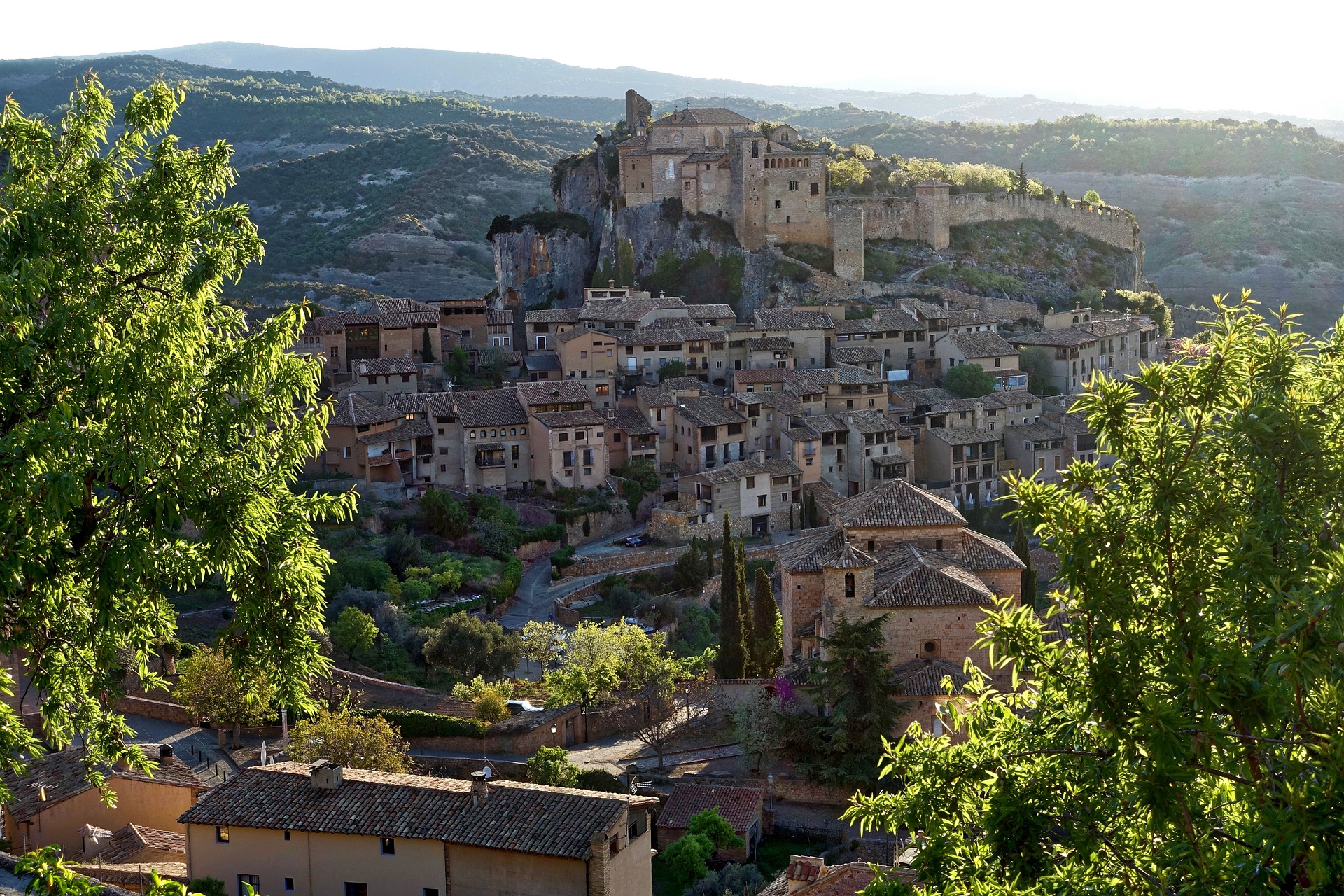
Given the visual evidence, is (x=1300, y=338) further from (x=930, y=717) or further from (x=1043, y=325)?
(x=1043, y=325)

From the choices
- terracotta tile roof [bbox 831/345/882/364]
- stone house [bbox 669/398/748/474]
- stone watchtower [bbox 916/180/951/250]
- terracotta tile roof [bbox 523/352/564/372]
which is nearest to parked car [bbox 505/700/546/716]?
stone house [bbox 669/398/748/474]

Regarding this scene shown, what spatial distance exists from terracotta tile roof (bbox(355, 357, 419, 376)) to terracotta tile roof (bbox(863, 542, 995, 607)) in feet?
92.9

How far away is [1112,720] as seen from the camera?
8.03 metres

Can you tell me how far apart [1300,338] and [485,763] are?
19.2 m

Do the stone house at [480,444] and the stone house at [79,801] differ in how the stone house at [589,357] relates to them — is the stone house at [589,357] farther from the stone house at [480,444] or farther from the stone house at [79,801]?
the stone house at [79,801]

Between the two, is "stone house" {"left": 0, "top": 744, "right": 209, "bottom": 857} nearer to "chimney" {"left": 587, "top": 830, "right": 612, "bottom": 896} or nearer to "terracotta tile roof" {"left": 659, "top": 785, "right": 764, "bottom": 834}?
"chimney" {"left": 587, "top": 830, "right": 612, "bottom": 896}

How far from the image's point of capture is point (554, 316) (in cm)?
5675

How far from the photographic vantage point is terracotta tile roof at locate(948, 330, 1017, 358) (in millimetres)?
55781

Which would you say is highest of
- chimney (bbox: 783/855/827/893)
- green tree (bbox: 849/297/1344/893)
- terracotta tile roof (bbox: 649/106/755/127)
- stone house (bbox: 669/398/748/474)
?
terracotta tile roof (bbox: 649/106/755/127)

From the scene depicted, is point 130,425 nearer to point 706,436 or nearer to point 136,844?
point 136,844

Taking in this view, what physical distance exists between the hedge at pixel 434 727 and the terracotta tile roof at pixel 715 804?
4.73 metres

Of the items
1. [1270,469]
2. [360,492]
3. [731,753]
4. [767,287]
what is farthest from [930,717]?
[767,287]

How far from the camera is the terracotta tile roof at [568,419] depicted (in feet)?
150

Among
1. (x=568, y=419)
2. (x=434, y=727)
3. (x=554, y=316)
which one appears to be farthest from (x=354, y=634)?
(x=554, y=316)
